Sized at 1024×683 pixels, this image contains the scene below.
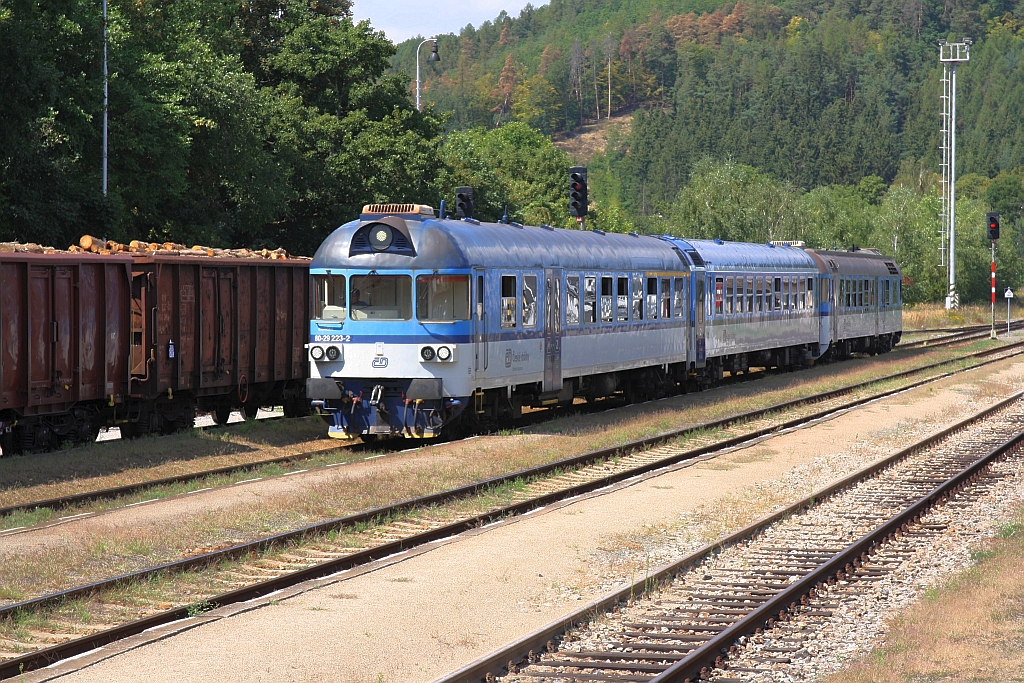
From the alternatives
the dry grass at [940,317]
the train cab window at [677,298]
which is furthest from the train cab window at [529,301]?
the dry grass at [940,317]

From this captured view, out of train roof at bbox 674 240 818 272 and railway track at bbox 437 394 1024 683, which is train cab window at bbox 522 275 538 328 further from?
train roof at bbox 674 240 818 272

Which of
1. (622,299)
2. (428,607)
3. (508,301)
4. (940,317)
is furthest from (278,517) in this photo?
(940,317)

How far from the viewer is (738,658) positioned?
27.5 ft

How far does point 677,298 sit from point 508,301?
319 inches

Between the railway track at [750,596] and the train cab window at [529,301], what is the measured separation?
6.41m

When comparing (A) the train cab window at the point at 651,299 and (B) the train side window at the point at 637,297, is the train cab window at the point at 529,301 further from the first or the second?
(A) the train cab window at the point at 651,299

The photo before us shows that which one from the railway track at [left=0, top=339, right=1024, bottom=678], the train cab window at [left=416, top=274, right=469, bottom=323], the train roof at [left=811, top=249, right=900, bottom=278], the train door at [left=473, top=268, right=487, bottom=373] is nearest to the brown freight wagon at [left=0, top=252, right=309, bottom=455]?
the train cab window at [left=416, top=274, right=469, bottom=323]

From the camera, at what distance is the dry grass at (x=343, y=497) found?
10.7m

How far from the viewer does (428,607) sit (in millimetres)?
9492

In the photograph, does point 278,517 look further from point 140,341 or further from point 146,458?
point 140,341

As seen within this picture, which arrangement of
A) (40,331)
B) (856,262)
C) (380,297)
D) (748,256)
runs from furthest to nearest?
(856,262)
(748,256)
(380,297)
(40,331)

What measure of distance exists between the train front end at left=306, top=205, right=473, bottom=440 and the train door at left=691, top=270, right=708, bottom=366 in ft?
35.1

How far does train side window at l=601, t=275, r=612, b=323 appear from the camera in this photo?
2344 centimetres

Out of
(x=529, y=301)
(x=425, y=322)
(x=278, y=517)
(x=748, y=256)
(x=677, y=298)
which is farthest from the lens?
(x=748, y=256)
